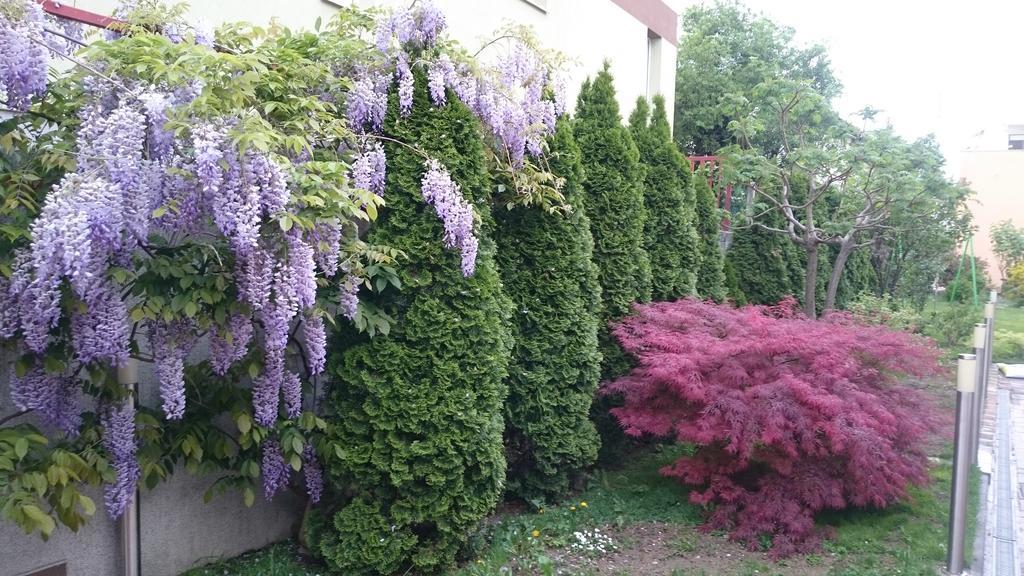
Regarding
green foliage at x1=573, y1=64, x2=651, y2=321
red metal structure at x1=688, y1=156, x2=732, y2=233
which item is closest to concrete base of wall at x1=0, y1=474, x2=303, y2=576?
green foliage at x1=573, y1=64, x2=651, y2=321

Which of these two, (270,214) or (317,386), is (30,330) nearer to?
(270,214)

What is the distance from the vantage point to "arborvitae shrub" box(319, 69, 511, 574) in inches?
148

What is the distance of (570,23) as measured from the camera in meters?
8.40


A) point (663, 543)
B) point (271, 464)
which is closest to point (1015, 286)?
point (663, 543)

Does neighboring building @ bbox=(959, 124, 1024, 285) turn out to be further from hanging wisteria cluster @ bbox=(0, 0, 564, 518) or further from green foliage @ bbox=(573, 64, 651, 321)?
hanging wisteria cluster @ bbox=(0, 0, 564, 518)

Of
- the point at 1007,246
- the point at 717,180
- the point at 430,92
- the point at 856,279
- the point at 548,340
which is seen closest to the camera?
the point at 430,92

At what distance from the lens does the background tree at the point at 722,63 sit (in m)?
22.1

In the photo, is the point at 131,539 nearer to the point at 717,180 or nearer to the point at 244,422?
the point at 244,422

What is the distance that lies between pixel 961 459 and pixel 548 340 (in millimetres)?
2455

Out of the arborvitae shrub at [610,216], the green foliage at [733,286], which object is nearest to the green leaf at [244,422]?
the arborvitae shrub at [610,216]

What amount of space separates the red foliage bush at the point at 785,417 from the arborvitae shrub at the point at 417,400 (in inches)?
55.4

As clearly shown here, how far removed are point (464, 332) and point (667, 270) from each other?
10.6ft

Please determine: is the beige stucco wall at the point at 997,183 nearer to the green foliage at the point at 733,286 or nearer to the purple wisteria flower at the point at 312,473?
the green foliage at the point at 733,286

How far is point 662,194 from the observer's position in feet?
22.9
